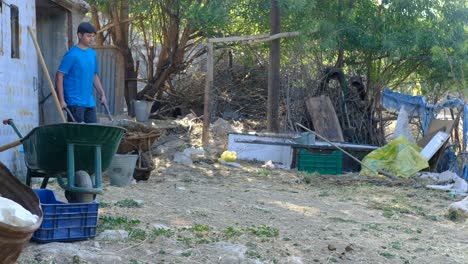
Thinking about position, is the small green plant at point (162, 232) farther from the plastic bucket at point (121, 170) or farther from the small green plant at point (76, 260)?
the plastic bucket at point (121, 170)

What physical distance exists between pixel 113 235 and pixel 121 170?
9.67 ft

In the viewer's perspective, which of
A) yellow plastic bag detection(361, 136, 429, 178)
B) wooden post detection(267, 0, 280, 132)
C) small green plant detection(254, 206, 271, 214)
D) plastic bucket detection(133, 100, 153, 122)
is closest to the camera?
small green plant detection(254, 206, 271, 214)

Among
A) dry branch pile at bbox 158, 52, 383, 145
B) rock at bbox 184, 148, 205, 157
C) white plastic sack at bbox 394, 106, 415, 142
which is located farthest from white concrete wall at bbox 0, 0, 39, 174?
white plastic sack at bbox 394, 106, 415, 142

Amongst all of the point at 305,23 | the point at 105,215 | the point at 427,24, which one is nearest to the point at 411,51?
the point at 427,24

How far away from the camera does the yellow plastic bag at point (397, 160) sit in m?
10.7

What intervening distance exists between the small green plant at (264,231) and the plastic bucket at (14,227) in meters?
2.29

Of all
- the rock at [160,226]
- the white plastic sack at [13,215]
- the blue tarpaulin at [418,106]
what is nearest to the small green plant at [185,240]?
the rock at [160,226]

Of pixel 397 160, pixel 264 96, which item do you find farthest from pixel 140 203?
pixel 264 96

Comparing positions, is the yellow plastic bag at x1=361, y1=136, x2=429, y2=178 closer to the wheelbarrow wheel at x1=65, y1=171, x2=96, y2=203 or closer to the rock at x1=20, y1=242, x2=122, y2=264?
the wheelbarrow wheel at x1=65, y1=171, x2=96, y2=203

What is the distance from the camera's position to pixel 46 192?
520 centimetres

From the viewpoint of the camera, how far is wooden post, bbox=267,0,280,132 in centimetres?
1224

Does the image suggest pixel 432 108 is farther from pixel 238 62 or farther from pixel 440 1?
pixel 238 62

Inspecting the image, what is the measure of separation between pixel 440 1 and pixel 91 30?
8.27 meters

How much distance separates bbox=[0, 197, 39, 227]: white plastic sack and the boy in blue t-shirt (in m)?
3.77
